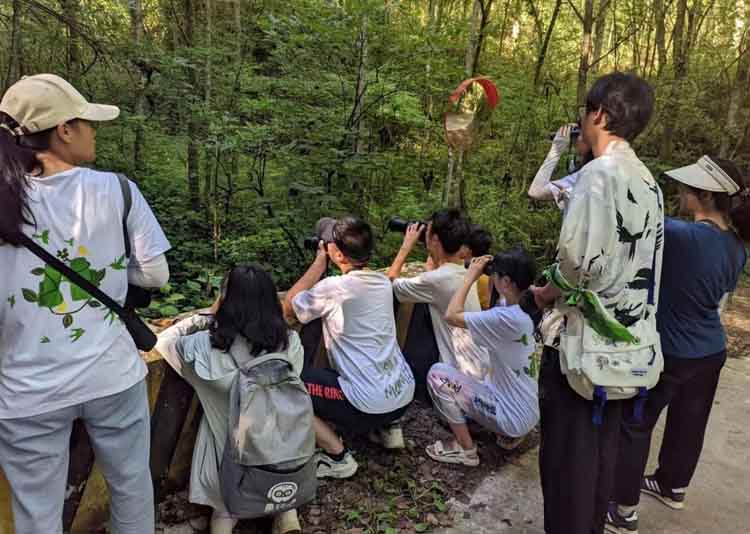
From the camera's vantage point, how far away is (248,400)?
7.16 feet

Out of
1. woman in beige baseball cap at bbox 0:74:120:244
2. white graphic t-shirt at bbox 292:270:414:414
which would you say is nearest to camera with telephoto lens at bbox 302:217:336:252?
white graphic t-shirt at bbox 292:270:414:414

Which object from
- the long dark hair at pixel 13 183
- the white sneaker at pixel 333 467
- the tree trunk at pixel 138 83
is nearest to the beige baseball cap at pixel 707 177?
the white sneaker at pixel 333 467

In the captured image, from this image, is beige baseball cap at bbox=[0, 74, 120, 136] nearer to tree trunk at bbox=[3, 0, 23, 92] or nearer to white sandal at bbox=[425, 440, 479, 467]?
white sandal at bbox=[425, 440, 479, 467]

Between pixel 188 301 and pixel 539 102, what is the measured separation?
6891 mm

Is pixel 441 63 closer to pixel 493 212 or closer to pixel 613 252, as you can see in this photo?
pixel 493 212

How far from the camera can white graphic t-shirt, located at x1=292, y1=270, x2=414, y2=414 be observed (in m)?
2.83

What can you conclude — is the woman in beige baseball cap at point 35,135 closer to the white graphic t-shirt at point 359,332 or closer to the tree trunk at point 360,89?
the white graphic t-shirt at point 359,332

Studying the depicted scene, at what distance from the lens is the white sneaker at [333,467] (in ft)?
9.59

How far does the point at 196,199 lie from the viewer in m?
6.55

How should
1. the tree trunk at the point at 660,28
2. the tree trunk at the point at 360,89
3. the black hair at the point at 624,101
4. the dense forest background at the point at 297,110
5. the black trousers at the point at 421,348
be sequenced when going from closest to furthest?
the black hair at the point at 624,101
the black trousers at the point at 421,348
the tree trunk at the point at 360,89
the dense forest background at the point at 297,110
the tree trunk at the point at 660,28

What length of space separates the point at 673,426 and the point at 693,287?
89cm

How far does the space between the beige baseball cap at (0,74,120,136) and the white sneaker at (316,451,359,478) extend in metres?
2.09

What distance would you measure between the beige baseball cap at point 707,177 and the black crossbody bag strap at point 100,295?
7.69ft

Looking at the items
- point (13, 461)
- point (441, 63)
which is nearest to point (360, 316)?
point (13, 461)
